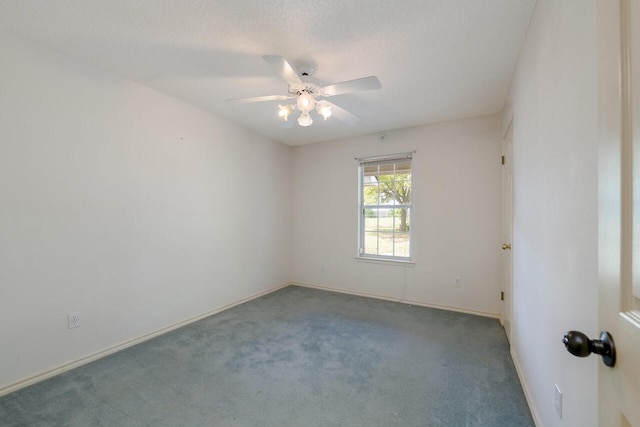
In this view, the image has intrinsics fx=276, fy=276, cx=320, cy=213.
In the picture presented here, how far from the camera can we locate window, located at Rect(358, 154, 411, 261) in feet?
13.1

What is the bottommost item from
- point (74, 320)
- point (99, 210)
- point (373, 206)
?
point (74, 320)

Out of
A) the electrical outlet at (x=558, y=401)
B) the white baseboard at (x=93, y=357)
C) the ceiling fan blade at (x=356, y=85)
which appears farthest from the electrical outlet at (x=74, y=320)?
the electrical outlet at (x=558, y=401)

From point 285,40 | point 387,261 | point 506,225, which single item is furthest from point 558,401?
point 387,261

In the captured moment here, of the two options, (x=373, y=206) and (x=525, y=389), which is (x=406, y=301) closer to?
(x=373, y=206)

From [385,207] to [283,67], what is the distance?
2778 mm

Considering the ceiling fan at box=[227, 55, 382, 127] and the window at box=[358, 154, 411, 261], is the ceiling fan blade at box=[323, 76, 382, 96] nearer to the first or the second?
the ceiling fan at box=[227, 55, 382, 127]

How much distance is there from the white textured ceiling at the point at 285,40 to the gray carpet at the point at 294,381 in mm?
2460

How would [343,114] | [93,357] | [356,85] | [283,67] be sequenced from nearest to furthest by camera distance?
[283,67], [356,85], [93,357], [343,114]

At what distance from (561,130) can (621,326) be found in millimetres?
1028

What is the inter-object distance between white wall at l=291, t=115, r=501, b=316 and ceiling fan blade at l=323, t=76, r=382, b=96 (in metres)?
2.08

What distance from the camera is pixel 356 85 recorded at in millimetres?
1947

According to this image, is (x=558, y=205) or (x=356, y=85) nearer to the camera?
(x=558, y=205)

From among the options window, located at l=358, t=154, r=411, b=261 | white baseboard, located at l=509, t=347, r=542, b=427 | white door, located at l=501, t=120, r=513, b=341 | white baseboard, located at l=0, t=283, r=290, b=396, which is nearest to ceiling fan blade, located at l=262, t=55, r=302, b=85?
white door, located at l=501, t=120, r=513, b=341

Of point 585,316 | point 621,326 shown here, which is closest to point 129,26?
point 621,326
